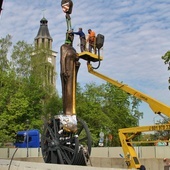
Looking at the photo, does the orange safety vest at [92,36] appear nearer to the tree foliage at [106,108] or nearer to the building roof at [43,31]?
the tree foliage at [106,108]

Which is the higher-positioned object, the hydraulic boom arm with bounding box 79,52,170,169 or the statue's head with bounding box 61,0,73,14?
the statue's head with bounding box 61,0,73,14

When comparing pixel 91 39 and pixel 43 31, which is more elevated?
pixel 43 31

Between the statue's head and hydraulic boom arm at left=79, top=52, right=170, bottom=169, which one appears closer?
hydraulic boom arm at left=79, top=52, right=170, bottom=169

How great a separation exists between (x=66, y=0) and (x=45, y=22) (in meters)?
88.5

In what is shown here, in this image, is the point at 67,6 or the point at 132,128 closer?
the point at 132,128

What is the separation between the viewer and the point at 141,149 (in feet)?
86.5

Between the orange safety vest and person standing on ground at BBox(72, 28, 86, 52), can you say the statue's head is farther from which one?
the orange safety vest

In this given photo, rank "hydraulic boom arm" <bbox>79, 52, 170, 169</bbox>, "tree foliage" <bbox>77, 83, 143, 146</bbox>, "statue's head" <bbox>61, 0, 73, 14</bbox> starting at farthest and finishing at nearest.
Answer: "tree foliage" <bbox>77, 83, 143, 146</bbox> < "statue's head" <bbox>61, 0, 73, 14</bbox> < "hydraulic boom arm" <bbox>79, 52, 170, 169</bbox>

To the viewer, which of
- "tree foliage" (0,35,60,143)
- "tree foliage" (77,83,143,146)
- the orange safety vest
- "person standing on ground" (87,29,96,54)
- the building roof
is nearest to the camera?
"person standing on ground" (87,29,96,54)

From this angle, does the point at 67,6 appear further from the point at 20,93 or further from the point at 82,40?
the point at 20,93

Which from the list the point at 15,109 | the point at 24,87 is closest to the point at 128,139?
the point at 15,109

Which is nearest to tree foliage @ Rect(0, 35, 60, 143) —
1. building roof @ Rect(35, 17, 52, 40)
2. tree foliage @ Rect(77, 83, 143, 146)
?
tree foliage @ Rect(77, 83, 143, 146)

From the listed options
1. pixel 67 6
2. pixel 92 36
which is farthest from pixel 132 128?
pixel 67 6

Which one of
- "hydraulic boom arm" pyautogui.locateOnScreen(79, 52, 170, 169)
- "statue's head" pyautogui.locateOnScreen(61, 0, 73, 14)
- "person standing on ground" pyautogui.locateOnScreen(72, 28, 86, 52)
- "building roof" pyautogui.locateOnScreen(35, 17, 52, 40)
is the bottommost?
"hydraulic boom arm" pyautogui.locateOnScreen(79, 52, 170, 169)
